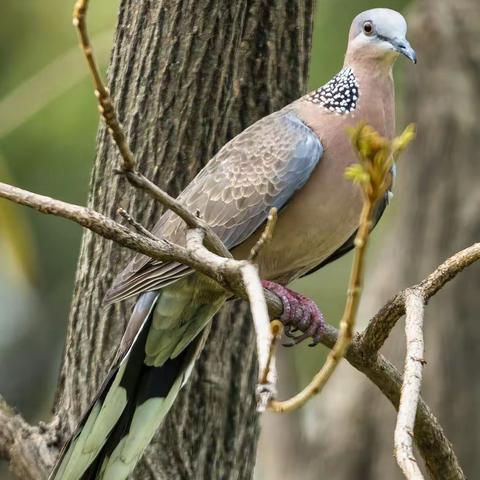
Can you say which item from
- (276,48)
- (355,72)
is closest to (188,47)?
(276,48)

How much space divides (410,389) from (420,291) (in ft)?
1.88

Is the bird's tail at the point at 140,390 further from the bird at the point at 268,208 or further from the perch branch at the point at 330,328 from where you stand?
the perch branch at the point at 330,328

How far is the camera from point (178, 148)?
434cm

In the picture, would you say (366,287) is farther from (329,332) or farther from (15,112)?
(329,332)

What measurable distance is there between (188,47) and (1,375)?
6.78 meters

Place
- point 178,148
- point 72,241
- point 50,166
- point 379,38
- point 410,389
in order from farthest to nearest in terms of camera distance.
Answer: point 72,241, point 50,166, point 178,148, point 379,38, point 410,389

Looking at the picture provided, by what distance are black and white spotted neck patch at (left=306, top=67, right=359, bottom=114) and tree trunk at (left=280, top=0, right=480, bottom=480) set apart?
348 cm

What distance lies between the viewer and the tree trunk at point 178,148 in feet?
14.1

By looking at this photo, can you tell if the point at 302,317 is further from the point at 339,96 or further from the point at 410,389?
the point at 410,389

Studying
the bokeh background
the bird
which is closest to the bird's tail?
the bird

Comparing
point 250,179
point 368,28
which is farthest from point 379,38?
point 250,179

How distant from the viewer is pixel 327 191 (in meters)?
4.11

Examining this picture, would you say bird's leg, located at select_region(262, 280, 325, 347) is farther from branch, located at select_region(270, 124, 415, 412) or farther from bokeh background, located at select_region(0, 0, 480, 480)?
bokeh background, located at select_region(0, 0, 480, 480)

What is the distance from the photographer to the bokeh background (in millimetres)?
7652
